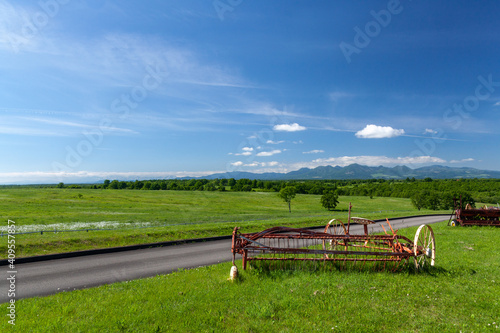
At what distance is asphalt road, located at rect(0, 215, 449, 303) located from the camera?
948 cm

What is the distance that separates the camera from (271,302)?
284 inches

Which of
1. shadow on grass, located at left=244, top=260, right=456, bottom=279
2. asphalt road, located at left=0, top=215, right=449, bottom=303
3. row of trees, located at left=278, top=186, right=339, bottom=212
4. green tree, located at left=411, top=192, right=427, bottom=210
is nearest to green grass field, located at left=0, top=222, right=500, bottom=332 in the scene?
shadow on grass, located at left=244, top=260, right=456, bottom=279

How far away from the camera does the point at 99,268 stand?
11.8 metres

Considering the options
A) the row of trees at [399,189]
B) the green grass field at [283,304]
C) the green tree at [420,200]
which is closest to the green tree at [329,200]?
the row of trees at [399,189]

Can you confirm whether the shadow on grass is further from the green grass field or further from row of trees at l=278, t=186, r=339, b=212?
row of trees at l=278, t=186, r=339, b=212

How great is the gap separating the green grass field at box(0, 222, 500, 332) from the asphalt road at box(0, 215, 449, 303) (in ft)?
5.07

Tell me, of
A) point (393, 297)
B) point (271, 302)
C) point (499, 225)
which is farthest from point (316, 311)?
point (499, 225)

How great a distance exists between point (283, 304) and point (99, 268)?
8.86m

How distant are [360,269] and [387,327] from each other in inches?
157

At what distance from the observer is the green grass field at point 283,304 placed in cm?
607

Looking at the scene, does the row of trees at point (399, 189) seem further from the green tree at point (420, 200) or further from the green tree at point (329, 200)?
the green tree at point (329, 200)

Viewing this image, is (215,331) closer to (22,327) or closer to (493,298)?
(22,327)

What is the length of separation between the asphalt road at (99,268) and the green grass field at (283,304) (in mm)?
1545

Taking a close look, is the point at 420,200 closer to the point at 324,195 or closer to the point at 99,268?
the point at 324,195
